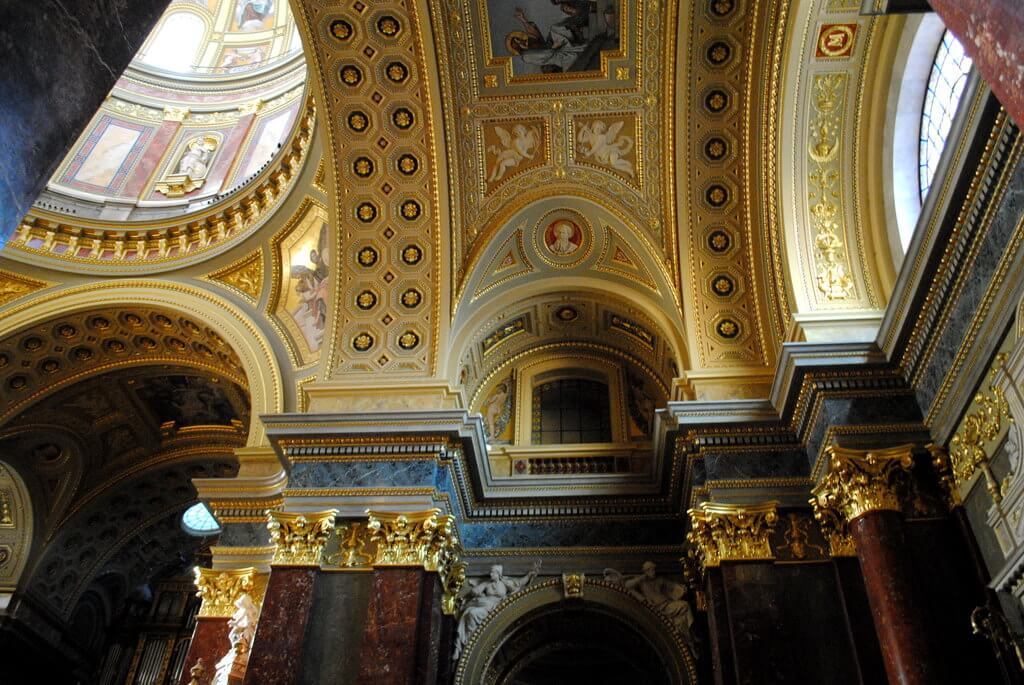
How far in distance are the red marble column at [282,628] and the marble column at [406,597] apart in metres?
0.64

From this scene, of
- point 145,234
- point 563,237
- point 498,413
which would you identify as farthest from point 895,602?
point 145,234

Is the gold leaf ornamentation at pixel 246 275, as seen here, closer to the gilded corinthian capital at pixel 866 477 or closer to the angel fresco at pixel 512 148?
the angel fresco at pixel 512 148

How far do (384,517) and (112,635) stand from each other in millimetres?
15230

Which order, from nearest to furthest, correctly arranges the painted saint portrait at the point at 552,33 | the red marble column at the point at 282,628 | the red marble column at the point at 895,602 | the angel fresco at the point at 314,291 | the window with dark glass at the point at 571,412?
the red marble column at the point at 895,602
the red marble column at the point at 282,628
the painted saint portrait at the point at 552,33
the window with dark glass at the point at 571,412
the angel fresco at the point at 314,291

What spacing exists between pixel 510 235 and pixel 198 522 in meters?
13.3

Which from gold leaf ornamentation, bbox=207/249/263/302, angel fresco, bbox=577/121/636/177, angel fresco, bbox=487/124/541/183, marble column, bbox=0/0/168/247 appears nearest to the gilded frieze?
angel fresco, bbox=487/124/541/183

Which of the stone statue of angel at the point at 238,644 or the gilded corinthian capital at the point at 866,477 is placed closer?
the gilded corinthian capital at the point at 866,477

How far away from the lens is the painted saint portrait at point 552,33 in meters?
9.91

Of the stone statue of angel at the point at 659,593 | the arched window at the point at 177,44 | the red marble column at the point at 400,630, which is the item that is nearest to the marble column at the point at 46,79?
A: the red marble column at the point at 400,630

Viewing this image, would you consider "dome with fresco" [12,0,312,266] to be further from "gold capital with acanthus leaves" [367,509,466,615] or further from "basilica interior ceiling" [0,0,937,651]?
"gold capital with acanthus leaves" [367,509,466,615]

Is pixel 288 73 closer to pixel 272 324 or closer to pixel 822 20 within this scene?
pixel 272 324

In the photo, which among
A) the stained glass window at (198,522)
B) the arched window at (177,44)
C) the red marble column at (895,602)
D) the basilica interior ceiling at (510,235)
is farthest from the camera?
the stained glass window at (198,522)

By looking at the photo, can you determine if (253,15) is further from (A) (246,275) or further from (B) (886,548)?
(B) (886,548)

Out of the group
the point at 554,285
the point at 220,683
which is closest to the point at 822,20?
the point at 554,285
